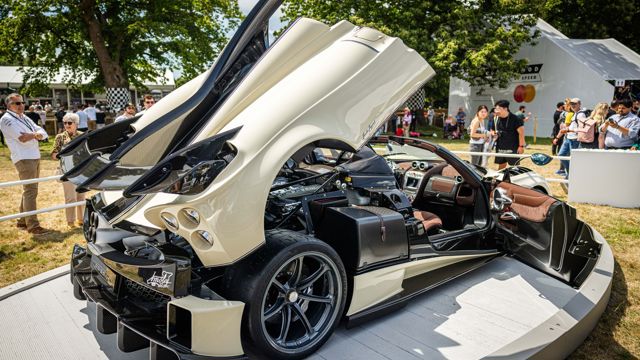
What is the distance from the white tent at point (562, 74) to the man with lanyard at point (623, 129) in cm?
1316

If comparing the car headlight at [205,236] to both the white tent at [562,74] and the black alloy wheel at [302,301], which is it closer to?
the black alloy wheel at [302,301]

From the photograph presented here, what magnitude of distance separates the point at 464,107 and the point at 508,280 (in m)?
20.7

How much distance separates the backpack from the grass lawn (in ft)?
3.59

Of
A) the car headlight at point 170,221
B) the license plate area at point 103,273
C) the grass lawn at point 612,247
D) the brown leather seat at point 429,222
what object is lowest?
the grass lawn at point 612,247

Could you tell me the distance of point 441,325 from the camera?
2.91 metres

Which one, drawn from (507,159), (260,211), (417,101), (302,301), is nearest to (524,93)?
(417,101)

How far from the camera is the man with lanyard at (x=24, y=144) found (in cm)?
523

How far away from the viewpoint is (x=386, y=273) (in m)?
2.81

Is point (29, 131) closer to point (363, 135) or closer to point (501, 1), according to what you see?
point (363, 135)

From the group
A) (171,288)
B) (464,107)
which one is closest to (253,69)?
(171,288)

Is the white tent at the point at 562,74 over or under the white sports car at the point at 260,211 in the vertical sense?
over

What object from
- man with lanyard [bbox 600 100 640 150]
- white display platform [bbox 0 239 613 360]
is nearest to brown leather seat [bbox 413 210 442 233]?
white display platform [bbox 0 239 613 360]

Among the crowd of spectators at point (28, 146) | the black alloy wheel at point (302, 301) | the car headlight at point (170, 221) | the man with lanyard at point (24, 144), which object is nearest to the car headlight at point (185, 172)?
the car headlight at point (170, 221)

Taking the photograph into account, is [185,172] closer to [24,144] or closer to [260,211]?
[260,211]
